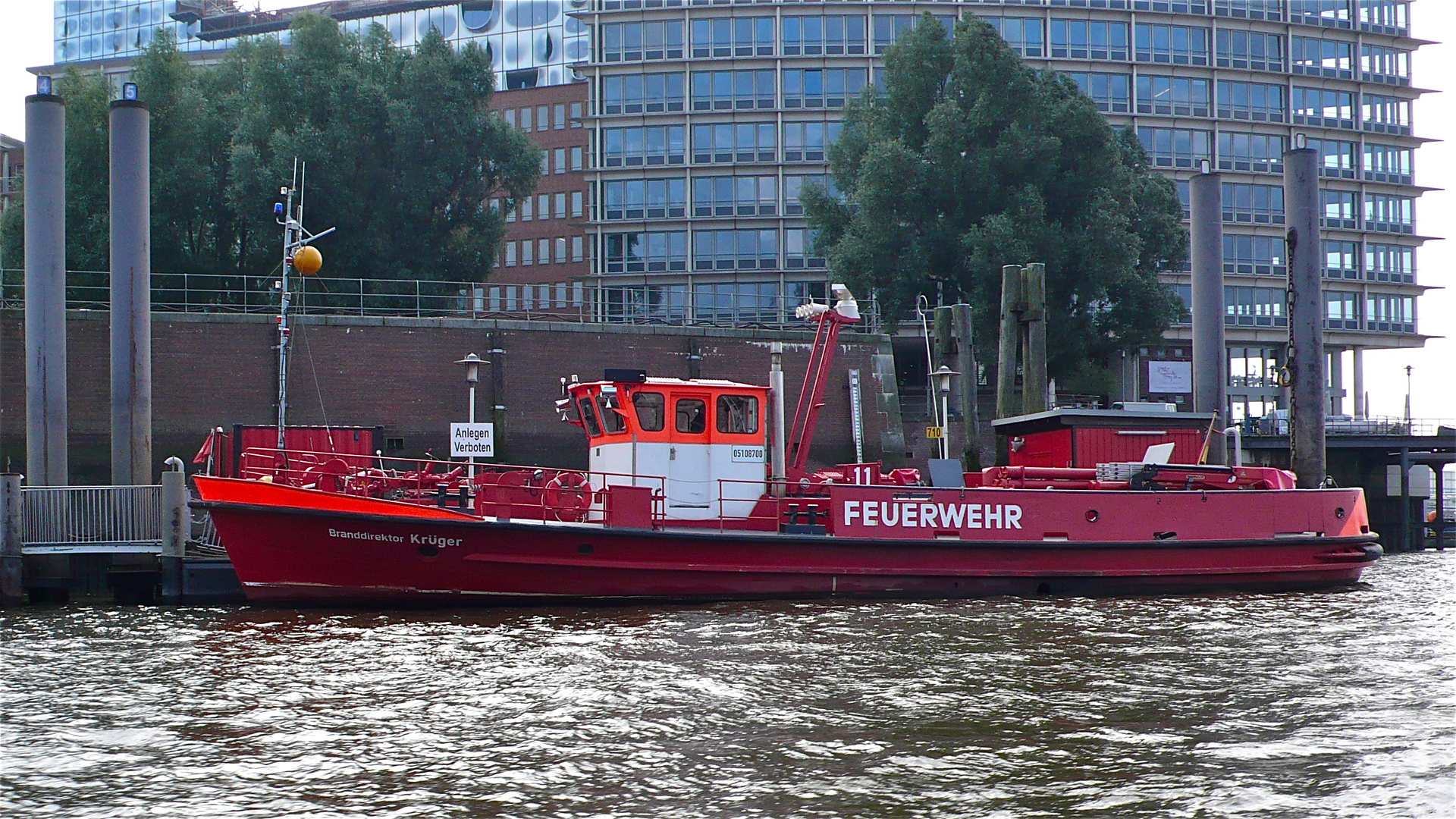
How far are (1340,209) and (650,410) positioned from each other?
52.5 meters

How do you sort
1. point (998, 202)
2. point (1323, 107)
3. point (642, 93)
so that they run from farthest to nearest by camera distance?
point (1323, 107), point (642, 93), point (998, 202)

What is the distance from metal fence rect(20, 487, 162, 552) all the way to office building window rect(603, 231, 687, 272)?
43.8 metres

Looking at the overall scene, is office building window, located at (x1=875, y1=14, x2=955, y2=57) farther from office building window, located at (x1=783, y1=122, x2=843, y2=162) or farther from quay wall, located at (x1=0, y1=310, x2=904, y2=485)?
quay wall, located at (x1=0, y1=310, x2=904, y2=485)

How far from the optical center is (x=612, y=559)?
17.5 metres

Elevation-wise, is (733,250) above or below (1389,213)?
below

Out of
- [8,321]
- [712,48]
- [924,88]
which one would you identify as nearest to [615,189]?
[712,48]

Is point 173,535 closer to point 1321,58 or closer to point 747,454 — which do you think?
point 747,454

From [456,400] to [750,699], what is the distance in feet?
73.6

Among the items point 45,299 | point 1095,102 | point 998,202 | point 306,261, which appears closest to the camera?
point 306,261

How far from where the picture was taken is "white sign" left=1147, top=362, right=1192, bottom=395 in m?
55.7

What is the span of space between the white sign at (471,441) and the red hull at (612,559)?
20.5 ft

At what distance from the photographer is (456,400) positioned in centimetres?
3303

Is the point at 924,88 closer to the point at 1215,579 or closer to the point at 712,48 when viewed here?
the point at 712,48

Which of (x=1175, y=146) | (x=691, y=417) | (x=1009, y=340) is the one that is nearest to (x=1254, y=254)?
(x=1175, y=146)
